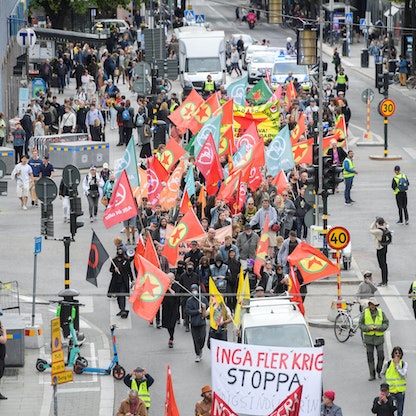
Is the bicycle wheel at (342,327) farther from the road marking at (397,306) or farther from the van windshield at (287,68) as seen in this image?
the van windshield at (287,68)

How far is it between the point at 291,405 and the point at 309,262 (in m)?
9.09

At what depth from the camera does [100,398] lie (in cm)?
2452

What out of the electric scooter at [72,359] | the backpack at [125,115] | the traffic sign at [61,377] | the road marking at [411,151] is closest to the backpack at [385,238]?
the electric scooter at [72,359]

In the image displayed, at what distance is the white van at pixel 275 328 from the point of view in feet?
78.5

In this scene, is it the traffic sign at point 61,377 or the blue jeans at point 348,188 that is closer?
the traffic sign at point 61,377

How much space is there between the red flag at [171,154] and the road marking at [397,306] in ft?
26.4

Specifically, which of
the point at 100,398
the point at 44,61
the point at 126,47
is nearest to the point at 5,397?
the point at 100,398

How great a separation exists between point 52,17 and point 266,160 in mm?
38150

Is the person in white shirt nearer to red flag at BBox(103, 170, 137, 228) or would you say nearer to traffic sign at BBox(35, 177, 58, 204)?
red flag at BBox(103, 170, 137, 228)

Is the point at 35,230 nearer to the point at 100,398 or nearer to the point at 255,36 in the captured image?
the point at 100,398

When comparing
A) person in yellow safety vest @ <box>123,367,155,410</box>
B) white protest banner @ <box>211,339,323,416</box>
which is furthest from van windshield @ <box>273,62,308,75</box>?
white protest banner @ <box>211,339,323,416</box>

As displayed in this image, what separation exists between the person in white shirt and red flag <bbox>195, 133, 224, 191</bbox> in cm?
527

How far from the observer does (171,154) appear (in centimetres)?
3734

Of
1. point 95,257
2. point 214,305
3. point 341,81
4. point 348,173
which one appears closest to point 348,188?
point 348,173
